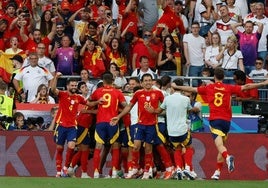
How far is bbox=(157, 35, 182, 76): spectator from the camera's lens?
99.1 ft

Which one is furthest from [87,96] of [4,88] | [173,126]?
[173,126]

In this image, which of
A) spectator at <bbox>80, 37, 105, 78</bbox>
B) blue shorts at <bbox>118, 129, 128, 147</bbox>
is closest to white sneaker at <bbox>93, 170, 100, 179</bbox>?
blue shorts at <bbox>118, 129, 128, 147</bbox>

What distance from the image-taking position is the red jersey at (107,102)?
83.6ft

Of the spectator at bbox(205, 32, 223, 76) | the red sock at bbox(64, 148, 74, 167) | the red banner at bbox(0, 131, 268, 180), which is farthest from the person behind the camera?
the spectator at bbox(205, 32, 223, 76)

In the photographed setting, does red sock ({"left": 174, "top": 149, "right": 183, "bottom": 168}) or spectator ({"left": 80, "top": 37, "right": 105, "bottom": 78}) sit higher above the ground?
spectator ({"left": 80, "top": 37, "right": 105, "bottom": 78})

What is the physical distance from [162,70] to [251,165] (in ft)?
14.4

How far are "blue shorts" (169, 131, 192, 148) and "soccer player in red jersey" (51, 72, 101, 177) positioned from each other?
178 centimetres

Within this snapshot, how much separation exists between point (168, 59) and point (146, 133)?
5224 mm

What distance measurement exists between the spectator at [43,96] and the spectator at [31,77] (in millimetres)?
696

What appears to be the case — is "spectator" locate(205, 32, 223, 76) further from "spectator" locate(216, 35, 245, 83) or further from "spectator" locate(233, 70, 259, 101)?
"spectator" locate(233, 70, 259, 101)

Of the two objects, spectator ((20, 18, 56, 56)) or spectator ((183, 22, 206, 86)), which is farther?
spectator ((20, 18, 56, 56))

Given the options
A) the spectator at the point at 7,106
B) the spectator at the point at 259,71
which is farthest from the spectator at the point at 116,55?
the spectator at the point at 7,106

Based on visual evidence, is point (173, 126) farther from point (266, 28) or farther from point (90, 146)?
point (266, 28)

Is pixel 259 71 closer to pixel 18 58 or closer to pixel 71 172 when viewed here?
pixel 18 58
